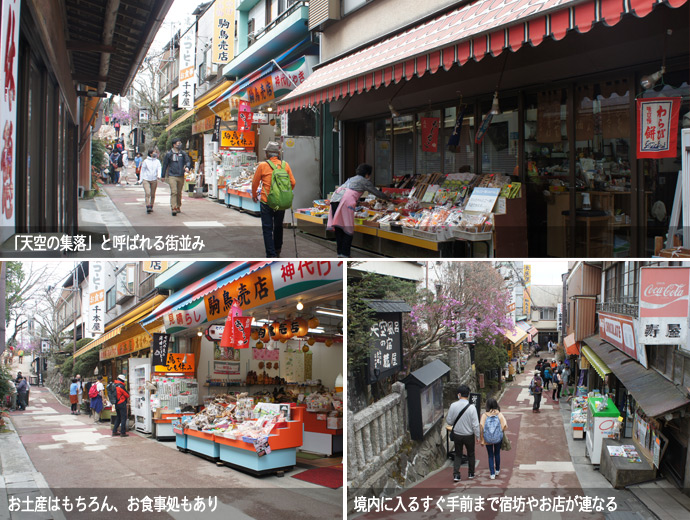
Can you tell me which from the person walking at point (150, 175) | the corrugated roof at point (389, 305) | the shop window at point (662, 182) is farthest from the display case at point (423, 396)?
the person walking at point (150, 175)

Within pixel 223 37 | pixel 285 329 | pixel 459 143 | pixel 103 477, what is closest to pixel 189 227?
pixel 285 329

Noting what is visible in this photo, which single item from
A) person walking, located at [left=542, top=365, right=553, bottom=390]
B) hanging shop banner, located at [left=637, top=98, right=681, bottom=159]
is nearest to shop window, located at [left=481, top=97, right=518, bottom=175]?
hanging shop banner, located at [left=637, top=98, right=681, bottom=159]

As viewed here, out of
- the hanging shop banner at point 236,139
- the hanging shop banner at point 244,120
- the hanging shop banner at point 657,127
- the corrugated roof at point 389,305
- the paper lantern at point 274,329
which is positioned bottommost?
the paper lantern at point 274,329

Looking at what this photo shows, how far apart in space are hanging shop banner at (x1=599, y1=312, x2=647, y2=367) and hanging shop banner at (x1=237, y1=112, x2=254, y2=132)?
13.4 metres

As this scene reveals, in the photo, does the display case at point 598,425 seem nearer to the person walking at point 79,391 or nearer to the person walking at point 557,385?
the person walking at point 557,385

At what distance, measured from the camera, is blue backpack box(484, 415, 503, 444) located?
5.18m

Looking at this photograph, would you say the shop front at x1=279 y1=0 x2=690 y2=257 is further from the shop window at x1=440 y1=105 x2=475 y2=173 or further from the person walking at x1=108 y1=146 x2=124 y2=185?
the person walking at x1=108 y1=146 x2=124 y2=185

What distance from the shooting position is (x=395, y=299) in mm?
5242

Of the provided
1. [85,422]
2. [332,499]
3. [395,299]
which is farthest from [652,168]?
[85,422]

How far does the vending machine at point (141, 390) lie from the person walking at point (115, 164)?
16218 millimetres

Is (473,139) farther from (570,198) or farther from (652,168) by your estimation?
(652,168)

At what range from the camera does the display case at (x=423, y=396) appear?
520cm

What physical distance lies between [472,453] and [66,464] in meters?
3.71

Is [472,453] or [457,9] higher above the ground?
[457,9]
